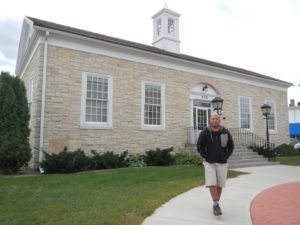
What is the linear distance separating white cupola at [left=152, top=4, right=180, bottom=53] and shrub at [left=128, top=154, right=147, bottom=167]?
9230 mm

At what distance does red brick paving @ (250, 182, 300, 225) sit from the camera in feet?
16.6

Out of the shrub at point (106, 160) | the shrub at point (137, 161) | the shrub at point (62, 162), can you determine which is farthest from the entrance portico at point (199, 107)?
the shrub at point (62, 162)

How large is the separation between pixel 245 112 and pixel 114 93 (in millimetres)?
9817

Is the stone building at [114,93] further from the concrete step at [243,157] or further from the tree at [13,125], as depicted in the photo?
the concrete step at [243,157]

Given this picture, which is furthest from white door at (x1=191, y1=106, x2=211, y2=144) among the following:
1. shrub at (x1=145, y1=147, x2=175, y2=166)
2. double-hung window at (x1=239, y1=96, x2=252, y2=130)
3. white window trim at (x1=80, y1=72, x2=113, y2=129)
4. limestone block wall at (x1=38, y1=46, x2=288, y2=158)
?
white window trim at (x1=80, y1=72, x2=113, y2=129)

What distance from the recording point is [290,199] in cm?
681

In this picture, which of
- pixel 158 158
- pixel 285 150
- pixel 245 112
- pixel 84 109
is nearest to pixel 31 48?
pixel 84 109

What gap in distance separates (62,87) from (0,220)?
8142 mm

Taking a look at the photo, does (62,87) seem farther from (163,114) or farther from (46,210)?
(46,210)

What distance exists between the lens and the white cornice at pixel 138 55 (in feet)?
41.8

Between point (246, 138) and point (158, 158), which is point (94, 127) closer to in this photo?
point (158, 158)

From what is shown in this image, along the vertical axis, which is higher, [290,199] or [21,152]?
[21,152]

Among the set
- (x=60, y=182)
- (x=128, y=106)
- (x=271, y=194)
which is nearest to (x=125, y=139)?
(x=128, y=106)

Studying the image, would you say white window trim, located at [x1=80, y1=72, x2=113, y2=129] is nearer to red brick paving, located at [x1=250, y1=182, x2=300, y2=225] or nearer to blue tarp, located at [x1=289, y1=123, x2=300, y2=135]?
red brick paving, located at [x1=250, y1=182, x2=300, y2=225]
